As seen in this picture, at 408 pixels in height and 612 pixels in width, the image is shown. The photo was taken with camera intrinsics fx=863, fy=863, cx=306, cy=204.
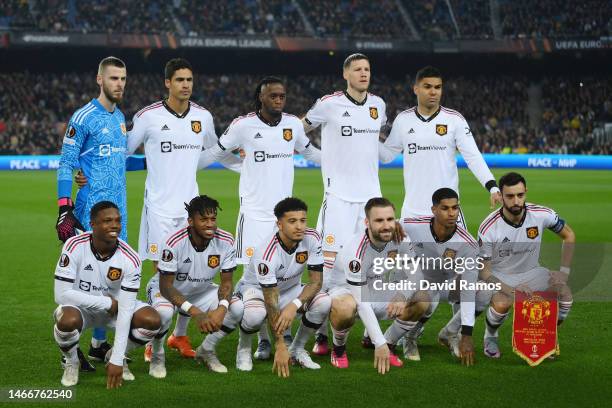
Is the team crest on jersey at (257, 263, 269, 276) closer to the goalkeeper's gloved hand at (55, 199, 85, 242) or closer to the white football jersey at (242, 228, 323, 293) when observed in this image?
the white football jersey at (242, 228, 323, 293)

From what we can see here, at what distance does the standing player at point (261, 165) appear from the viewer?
25.3 ft

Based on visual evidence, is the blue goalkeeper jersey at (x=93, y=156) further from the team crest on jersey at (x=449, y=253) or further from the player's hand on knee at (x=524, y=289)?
the player's hand on knee at (x=524, y=289)

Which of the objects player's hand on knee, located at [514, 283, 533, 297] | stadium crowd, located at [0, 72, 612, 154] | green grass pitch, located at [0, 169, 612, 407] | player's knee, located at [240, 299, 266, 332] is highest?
stadium crowd, located at [0, 72, 612, 154]

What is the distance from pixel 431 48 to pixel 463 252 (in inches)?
1437

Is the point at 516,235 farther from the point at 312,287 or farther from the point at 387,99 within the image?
the point at 387,99

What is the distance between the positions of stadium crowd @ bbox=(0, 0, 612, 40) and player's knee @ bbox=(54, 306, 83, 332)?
3451 centimetres

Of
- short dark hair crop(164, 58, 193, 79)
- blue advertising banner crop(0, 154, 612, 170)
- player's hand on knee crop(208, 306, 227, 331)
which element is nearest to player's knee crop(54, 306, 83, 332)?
player's hand on knee crop(208, 306, 227, 331)

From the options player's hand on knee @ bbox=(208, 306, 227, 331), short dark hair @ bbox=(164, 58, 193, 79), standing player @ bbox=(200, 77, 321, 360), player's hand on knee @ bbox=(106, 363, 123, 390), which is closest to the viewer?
player's hand on knee @ bbox=(106, 363, 123, 390)

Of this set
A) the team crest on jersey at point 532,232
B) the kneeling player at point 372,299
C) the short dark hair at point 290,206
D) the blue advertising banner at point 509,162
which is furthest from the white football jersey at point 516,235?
the blue advertising banner at point 509,162

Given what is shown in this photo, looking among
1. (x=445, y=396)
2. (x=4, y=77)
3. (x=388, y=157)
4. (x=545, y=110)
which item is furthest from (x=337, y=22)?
(x=445, y=396)

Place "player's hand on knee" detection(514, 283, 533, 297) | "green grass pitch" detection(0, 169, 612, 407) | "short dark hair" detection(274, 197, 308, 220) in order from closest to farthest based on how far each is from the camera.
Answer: "green grass pitch" detection(0, 169, 612, 407), "short dark hair" detection(274, 197, 308, 220), "player's hand on knee" detection(514, 283, 533, 297)

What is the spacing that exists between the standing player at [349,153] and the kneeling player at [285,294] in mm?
952

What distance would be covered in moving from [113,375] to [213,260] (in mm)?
1261

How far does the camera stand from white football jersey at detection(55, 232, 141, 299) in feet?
20.3
